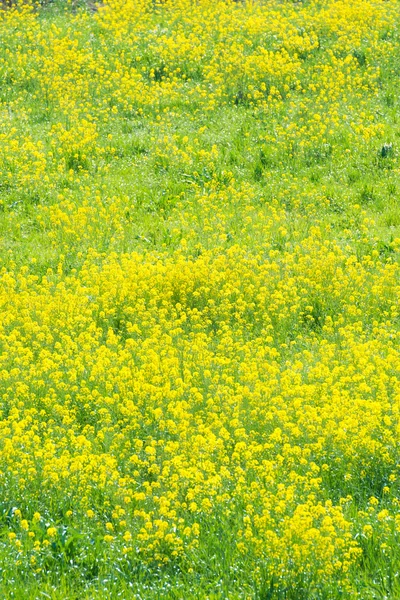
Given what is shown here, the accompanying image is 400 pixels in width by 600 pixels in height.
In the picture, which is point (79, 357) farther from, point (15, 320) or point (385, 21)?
point (385, 21)

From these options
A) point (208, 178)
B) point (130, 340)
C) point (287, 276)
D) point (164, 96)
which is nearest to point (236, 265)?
→ point (287, 276)

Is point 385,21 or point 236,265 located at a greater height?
point 385,21

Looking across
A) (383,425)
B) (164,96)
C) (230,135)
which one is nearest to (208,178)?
(230,135)

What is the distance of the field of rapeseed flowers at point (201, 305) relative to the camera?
17.5 feet

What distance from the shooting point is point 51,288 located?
363 inches

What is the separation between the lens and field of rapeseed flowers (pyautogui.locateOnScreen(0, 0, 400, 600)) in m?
5.34

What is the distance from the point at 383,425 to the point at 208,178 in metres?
6.05

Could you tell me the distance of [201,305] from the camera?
8844mm

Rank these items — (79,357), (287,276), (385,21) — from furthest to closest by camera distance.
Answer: (385,21), (287,276), (79,357)

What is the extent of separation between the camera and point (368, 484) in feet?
19.4

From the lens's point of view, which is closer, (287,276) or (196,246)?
(287,276)

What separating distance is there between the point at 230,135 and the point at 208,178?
1289 millimetres

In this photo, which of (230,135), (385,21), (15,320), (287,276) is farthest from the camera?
(385,21)

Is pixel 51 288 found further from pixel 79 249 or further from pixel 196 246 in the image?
pixel 196 246
